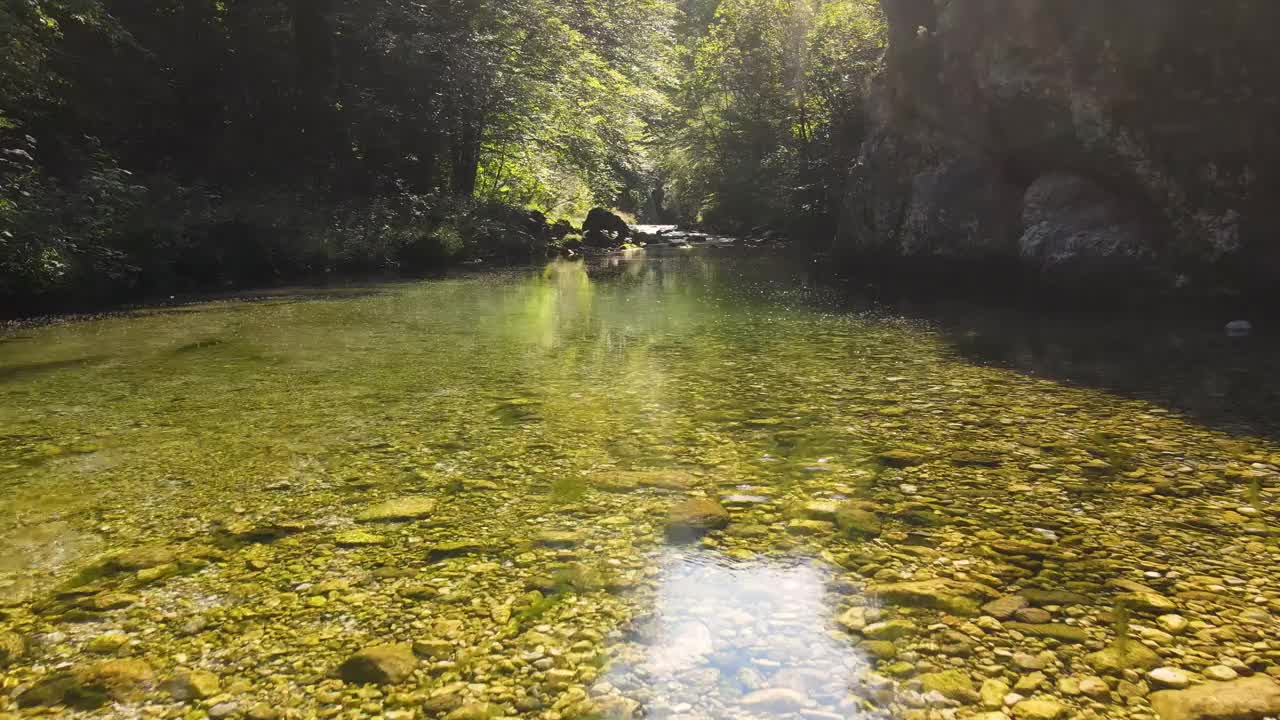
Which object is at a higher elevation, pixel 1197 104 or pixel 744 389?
pixel 1197 104

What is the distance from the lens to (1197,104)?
10148mm

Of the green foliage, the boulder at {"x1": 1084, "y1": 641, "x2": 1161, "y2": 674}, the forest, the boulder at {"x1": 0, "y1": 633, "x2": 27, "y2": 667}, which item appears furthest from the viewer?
the green foliage

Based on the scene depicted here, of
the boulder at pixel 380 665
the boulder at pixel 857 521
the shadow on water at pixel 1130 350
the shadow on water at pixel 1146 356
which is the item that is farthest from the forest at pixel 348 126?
the shadow on water at pixel 1146 356

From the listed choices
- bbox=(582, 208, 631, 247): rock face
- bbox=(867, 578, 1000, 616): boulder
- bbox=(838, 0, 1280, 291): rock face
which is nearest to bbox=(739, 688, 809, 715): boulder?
bbox=(867, 578, 1000, 616): boulder

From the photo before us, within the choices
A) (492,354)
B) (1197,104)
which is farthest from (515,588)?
(1197,104)

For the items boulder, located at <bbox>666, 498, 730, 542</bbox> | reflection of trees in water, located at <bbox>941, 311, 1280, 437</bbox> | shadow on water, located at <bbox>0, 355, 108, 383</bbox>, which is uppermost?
reflection of trees in water, located at <bbox>941, 311, 1280, 437</bbox>

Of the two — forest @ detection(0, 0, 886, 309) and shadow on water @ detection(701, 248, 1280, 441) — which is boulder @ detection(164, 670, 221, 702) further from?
forest @ detection(0, 0, 886, 309)

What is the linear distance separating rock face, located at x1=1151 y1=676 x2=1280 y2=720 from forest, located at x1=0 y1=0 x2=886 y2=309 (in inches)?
549

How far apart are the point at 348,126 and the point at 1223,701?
24.3 meters

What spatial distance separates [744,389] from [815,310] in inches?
211

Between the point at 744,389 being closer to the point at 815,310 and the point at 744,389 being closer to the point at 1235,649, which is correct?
the point at 1235,649

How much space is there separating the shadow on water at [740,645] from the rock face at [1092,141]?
33.2 ft

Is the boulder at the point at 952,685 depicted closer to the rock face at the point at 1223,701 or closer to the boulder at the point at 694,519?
the rock face at the point at 1223,701

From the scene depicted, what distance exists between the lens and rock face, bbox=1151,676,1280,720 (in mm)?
2199
